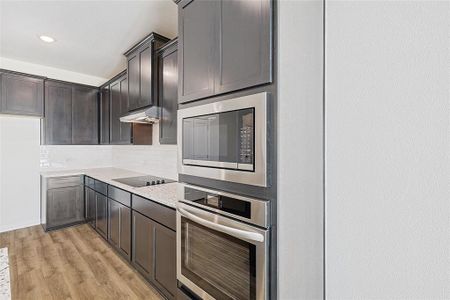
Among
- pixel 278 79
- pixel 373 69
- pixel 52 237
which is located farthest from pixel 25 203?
pixel 373 69

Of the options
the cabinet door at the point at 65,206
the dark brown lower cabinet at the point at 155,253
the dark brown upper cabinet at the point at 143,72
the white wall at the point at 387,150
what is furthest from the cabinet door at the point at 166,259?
the cabinet door at the point at 65,206

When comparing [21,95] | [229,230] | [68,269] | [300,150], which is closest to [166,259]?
[229,230]

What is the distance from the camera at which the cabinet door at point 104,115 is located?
3729mm

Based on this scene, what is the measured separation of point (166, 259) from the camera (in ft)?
5.69

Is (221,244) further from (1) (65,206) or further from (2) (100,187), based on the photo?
(1) (65,206)

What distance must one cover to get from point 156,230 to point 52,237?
2.47 metres

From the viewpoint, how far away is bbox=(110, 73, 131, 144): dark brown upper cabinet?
3.12 meters

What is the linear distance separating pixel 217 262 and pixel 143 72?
2178 millimetres

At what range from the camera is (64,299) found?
6.37 feet

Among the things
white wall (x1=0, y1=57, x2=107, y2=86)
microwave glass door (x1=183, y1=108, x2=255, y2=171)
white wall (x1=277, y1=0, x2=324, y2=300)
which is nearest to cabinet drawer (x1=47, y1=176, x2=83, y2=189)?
white wall (x1=0, y1=57, x2=107, y2=86)

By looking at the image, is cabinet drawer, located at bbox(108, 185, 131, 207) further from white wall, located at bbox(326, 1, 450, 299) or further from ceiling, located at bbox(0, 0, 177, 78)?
white wall, located at bbox(326, 1, 450, 299)

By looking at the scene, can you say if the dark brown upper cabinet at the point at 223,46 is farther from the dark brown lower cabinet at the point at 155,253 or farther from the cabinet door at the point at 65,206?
the cabinet door at the point at 65,206

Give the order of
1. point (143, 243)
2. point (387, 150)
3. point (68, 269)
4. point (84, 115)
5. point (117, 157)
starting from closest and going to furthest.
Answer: point (387, 150) < point (143, 243) < point (68, 269) < point (84, 115) < point (117, 157)

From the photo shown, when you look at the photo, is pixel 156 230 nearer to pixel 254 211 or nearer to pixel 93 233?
pixel 254 211
